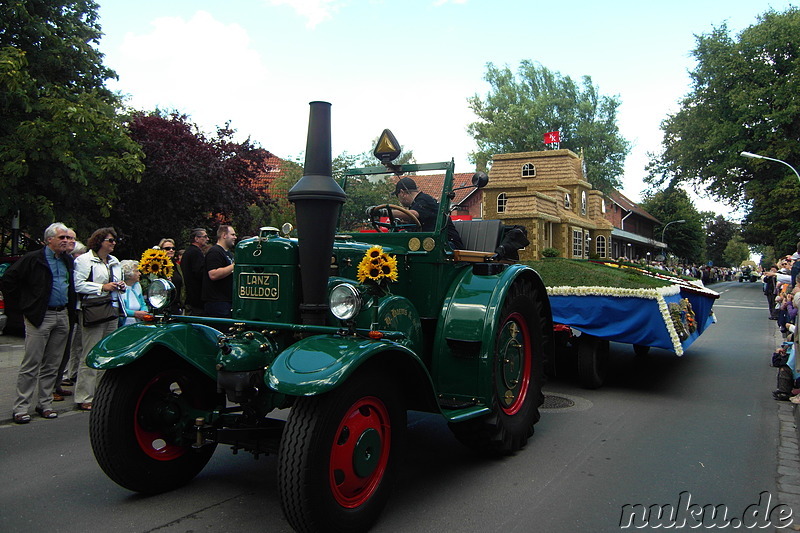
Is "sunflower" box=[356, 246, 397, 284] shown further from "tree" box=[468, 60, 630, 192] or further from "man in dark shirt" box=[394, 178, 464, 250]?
"tree" box=[468, 60, 630, 192]

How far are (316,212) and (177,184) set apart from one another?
33.2 ft

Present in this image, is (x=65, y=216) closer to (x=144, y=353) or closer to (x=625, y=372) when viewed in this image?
(x=144, y=353)

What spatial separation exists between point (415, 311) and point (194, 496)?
6.37 ft

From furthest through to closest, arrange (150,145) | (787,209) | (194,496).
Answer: (787,209) < (150,145) < (194,496)

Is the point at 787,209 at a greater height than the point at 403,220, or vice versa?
the point at 787,209

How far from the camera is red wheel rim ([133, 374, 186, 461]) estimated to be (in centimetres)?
385

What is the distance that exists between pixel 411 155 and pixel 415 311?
142ft

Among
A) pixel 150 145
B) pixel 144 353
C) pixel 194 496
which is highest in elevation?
pixel 150 145

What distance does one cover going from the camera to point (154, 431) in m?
3.91

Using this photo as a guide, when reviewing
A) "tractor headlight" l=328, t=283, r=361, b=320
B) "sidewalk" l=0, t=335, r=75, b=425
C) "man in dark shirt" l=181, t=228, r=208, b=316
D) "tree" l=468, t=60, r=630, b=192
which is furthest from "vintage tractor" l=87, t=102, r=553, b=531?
"tree" l=468, t=60, r=630, b=192

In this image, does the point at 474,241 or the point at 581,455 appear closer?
the point at 581,455

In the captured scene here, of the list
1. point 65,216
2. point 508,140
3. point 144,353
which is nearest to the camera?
point 144,353

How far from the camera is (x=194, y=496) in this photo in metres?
3.96

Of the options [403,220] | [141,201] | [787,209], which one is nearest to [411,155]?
[787,209]
